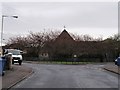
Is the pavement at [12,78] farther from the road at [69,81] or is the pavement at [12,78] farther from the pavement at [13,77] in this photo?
the road at [69,81]

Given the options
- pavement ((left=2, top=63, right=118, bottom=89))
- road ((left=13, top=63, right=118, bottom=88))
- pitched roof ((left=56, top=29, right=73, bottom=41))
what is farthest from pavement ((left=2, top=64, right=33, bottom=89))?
pitched roof ((left=56, top=29, right=73, bottom=41))

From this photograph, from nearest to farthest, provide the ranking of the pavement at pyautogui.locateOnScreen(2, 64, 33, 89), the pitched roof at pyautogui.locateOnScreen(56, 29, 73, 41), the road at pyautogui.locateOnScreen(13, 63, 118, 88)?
1. the pavement at pyautogui.locateOnScreen(2, 64, 33, 89)
2. the road at pyautogui.locateOnScreen(13, 63, 118, 88)
3. the pitched roof at pyautogui.locateOnScreen(56, 29, 73, 41)

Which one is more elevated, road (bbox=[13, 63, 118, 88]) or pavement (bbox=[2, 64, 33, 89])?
pavement (bbox=[2, 64, 33, 89])

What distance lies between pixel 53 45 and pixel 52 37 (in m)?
16.6

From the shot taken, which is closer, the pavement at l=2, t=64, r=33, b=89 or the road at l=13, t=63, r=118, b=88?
the pavement at l=2, t=64, r=33, b=89

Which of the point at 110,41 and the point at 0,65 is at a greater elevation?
the point at 110,41

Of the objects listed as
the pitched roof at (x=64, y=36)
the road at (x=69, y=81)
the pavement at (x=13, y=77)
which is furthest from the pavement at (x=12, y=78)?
the pitched roof at (x=64, y=36)

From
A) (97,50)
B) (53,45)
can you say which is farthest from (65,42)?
(97,50)

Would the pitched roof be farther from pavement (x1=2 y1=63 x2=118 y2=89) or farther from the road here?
the road

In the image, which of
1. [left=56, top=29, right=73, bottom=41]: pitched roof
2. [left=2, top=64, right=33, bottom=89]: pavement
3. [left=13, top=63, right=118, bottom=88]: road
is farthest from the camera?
[left=56, top=29, right=73, bottom=41]: pitched roof

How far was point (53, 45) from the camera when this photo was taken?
285ft

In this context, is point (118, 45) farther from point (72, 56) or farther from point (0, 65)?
point (0, 65)

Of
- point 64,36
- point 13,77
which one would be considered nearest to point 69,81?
point 13,77

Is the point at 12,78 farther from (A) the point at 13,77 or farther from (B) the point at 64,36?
(B) the point at 64,36
